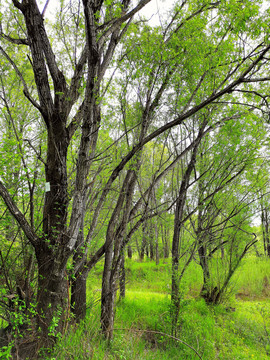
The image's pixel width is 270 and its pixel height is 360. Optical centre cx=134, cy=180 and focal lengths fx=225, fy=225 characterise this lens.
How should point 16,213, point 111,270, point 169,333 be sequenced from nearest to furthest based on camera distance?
point 16,213 < point 111,270 < point 169,333

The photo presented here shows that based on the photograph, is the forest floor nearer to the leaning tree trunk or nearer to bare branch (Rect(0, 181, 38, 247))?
the leaning tree trunk

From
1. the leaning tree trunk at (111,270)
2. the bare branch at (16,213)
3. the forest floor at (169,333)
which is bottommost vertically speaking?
the forest floor at (169,333)

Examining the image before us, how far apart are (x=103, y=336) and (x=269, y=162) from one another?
208 inches

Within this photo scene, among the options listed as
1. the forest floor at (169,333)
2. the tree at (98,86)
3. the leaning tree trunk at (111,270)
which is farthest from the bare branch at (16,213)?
the leaning tree trunk at (111,270)

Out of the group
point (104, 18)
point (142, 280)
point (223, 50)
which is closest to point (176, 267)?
point (223, 50)

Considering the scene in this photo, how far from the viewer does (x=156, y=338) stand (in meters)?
4.80

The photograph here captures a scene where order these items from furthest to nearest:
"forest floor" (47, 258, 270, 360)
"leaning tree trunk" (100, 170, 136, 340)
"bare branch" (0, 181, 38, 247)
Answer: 1. "leaning tree trunk" (100, 170, 136, 340)
2. "forest floor" (47, 258, 270, 360)
3. "bare branch" (0, 181, 38, 247)

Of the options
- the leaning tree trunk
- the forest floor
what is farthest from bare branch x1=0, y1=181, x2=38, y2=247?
the leaning tree trunk

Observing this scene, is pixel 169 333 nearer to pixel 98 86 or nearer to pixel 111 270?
pixel 111 270

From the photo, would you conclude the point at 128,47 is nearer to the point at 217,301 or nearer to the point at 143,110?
the point at 143,110

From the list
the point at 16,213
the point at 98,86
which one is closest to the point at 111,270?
the point at 16,213

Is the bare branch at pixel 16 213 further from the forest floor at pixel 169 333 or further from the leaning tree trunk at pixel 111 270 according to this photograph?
the leaning tree trunk at pixel 111 270

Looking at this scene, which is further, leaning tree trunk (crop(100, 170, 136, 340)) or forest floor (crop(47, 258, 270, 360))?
leaning tree trunk (crop(100, 170, 136, 340))

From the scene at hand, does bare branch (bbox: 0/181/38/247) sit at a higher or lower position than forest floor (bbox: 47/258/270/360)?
higher
